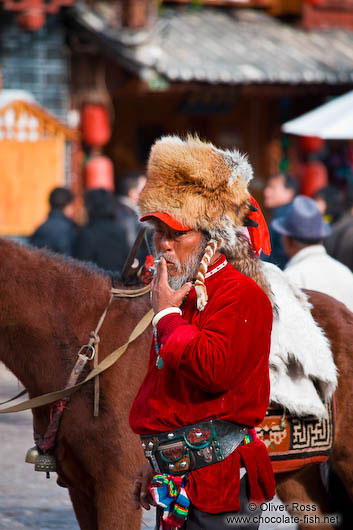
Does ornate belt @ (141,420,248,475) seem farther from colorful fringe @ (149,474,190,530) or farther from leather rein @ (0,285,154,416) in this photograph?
leather rein @ (0,285,154,416)

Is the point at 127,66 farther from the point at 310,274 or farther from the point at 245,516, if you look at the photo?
the point at 245,516

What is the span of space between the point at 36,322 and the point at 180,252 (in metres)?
1.22

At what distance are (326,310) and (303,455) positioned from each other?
70cm

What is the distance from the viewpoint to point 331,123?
8.44m

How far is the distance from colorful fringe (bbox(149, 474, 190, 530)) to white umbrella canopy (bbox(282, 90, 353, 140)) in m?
5.55

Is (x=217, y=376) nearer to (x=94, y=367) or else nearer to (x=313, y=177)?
(x=94, y=367)

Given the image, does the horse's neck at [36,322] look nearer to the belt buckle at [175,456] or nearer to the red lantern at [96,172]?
the belt buckle at [175,456]

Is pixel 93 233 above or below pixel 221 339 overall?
below

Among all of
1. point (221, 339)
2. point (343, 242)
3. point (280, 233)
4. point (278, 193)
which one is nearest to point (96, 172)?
point (278, 193)

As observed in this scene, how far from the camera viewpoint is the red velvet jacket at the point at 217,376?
2824 mm

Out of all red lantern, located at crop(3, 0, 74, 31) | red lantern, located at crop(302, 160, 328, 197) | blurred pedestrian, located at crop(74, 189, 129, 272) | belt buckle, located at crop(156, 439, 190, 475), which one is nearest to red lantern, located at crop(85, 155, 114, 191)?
red lantern, located at crop(3, 0, 74, 31)

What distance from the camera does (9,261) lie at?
13.3 ft

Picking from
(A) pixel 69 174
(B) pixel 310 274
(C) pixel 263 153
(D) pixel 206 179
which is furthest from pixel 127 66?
(D) pixel 206 179

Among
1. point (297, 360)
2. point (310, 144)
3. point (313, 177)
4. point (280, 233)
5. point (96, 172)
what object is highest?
point (280, 233)
